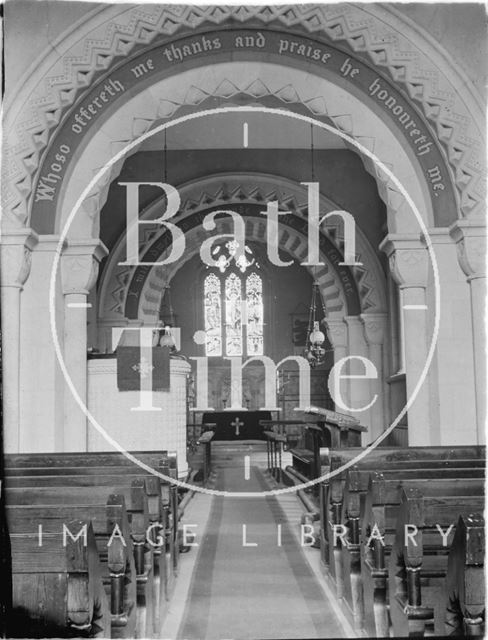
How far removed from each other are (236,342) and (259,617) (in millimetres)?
15357

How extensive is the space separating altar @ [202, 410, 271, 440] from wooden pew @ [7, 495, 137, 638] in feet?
45.0

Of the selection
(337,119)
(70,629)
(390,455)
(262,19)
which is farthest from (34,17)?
(70,629)

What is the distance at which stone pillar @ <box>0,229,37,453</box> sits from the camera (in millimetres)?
5934

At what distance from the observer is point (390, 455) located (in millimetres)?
4574

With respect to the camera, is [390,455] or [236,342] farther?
[236,342]

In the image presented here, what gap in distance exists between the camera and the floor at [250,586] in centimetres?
361

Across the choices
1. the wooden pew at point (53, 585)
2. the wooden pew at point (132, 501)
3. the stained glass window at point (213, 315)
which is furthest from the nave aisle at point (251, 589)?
the stained glass window at point (213, 315)

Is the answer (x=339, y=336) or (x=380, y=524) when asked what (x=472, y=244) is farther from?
(x=339, y=336)

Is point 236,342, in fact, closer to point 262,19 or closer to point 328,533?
point 262,19

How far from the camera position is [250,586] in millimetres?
4340

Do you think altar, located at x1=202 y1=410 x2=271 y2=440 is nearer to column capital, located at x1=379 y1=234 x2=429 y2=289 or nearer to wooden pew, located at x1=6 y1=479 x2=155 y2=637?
column capital, located at x1=379 y1=234 x2=429 y2=289

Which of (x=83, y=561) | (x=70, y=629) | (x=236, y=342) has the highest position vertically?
(x=236, y=342)

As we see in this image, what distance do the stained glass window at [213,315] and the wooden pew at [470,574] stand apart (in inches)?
657

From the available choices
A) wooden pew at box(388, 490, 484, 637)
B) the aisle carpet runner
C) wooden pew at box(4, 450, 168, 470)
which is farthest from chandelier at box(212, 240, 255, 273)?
wooden pew at box(388, 490, 484, 637)
